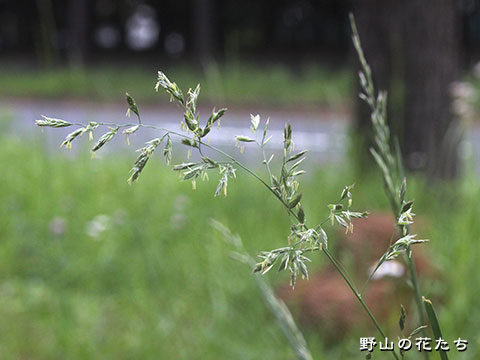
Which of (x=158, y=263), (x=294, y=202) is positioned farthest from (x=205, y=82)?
(x=294, y=202)

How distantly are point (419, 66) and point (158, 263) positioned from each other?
2385 mm

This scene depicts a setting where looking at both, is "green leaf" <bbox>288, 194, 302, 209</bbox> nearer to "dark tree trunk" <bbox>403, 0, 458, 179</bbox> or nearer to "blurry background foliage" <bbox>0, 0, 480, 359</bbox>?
"blurry background foliage" <bbox>0, 0, 480, 359</bbox>

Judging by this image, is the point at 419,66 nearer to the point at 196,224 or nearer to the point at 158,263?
the point at 196,224

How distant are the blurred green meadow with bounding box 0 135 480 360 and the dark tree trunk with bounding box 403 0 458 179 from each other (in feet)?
1.41

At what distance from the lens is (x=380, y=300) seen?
2498 millimetres

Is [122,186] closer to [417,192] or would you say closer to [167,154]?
[417,192]

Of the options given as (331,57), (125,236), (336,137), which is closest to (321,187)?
(336,137)

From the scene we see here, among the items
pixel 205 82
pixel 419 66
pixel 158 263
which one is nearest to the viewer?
pixel 158 263

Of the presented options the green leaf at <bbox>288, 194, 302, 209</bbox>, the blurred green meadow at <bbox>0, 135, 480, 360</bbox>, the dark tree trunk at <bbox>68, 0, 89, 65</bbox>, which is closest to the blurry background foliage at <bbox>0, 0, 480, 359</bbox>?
the blurred green meadow at <bbox>0, 135, 480, 360</bbox>

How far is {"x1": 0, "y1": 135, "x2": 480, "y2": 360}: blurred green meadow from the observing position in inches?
97.6

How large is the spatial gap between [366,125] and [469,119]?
1163 millimetres

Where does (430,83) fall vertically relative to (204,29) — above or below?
above

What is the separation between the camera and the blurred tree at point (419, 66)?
14.1ft

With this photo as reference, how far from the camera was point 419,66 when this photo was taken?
4.35 m
